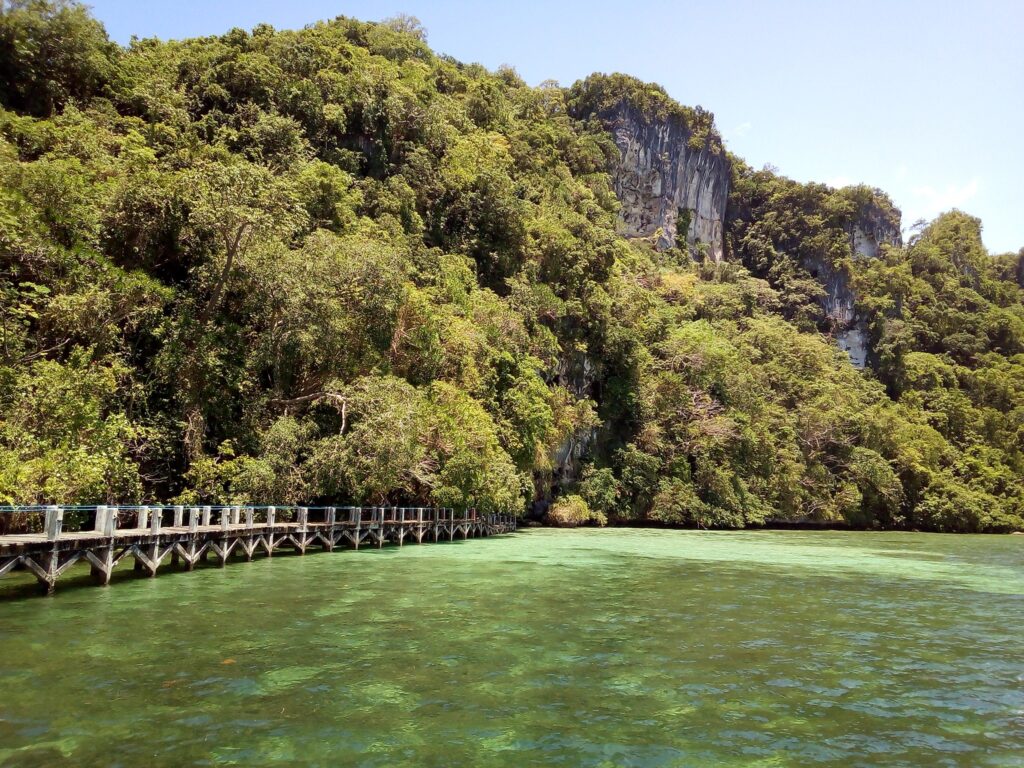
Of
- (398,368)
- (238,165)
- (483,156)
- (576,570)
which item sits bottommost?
(576,570)

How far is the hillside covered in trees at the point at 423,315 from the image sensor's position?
62.5ft

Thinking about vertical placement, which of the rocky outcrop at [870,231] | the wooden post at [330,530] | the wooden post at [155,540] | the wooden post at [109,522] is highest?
the rocky outcrop at [870,231]

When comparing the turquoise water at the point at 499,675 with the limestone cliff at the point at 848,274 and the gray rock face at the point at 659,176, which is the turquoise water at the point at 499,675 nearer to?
the limestone cliff at the point at 848,274

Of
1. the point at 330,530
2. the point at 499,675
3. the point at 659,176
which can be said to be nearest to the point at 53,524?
the point at 499,675

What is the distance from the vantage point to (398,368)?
26.3 metres

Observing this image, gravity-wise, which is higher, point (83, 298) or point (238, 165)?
point (238, 165)

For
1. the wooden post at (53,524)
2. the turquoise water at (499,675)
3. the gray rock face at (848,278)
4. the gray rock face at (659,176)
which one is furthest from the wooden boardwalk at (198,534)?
the gray rock face at (848,278)

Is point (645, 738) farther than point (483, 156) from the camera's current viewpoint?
No

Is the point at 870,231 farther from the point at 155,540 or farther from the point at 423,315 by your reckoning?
the point at 155,540

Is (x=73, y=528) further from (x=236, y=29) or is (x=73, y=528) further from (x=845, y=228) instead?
(x=845, y=228)

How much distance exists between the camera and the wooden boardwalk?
1057 cm

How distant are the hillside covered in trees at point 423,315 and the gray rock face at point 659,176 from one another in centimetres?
84

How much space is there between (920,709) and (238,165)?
2109 centimetres

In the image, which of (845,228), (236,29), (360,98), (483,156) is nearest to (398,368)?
(360,98)
